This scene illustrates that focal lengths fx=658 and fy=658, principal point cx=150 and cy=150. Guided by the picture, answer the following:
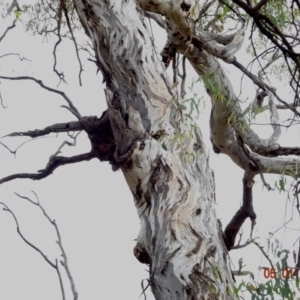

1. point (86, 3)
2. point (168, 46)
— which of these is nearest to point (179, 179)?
point (86, 3)

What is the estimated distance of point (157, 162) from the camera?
106 inches

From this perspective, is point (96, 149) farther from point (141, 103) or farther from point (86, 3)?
point (86, 3)

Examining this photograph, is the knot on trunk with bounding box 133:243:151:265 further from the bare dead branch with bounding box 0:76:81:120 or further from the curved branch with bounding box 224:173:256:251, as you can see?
the curved branch with bounding box 224:173:256:251

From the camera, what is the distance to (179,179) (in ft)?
8.82

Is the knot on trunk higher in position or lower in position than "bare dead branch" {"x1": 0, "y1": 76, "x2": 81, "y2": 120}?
lower

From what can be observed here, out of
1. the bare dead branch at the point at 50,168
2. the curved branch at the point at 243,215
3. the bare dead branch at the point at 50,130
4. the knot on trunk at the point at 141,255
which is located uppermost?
the curved branch at the point at 243,215

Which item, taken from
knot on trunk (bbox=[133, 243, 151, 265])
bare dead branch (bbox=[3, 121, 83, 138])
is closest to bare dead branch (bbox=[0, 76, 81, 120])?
bare dead branch (bbox=[3, 121, 83, 138])

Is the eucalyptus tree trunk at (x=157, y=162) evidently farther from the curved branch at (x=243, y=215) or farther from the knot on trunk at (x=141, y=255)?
the curved branch at (x=243, y=215)

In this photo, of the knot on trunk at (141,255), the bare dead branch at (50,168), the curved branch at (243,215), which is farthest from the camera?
the curved branch at (243,215)

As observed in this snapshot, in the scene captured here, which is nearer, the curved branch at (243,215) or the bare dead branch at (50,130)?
the bare dead branch at (50,130)

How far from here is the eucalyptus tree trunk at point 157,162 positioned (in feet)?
7.95

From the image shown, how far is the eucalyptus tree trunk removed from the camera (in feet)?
7.95

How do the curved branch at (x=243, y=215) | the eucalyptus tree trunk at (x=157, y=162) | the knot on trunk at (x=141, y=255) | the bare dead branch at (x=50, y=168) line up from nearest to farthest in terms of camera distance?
the eucalyptus tree trunk at (x=157, y=162)
the knot on trunk at (x=141, y=255)
the bare dead branch at (x=50, y=168)
the curved branch at (x=243, y=215)

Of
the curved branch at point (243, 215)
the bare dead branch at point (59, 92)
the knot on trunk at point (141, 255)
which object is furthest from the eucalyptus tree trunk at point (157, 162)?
the curved branch at point (243, 215)
